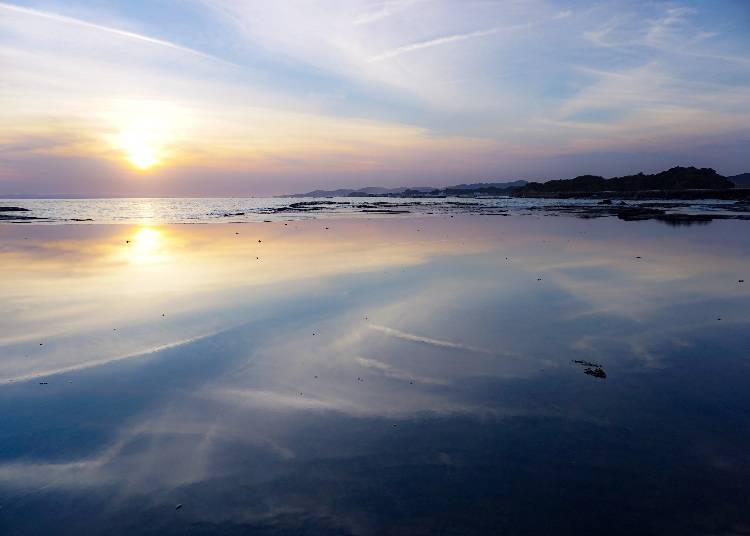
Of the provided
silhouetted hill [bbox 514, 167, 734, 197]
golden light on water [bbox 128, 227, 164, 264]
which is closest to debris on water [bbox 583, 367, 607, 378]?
golden light on water [bbox 128, 227, 164, 264]

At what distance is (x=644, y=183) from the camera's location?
15662 centimetres

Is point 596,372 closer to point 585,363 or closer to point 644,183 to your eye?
point 585,363

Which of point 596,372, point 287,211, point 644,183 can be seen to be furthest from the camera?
point 644,183

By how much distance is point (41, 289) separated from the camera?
1675 cm

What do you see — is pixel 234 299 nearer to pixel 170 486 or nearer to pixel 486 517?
pixel 170 486

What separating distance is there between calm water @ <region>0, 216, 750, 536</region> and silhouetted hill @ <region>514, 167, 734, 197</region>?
15855 centimetres

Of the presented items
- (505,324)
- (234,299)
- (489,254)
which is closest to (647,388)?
(505,324)

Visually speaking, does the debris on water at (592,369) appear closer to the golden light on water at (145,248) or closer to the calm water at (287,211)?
the golden light on water at (145,248)

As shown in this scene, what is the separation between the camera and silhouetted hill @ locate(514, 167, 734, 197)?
480 feet

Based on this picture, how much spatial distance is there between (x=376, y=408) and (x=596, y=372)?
179 inches

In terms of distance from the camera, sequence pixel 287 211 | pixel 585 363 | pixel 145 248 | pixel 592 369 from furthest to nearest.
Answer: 1. pixel 287 211
2. pixel 145 248
3. pixel 585 363
4. pixel 592 369

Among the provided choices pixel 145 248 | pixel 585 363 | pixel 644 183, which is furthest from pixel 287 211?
pixel 644 183

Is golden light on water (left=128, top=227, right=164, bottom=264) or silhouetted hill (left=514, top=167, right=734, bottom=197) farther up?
silhouetted hill (left=514, top=167, right=734, bottom=197)

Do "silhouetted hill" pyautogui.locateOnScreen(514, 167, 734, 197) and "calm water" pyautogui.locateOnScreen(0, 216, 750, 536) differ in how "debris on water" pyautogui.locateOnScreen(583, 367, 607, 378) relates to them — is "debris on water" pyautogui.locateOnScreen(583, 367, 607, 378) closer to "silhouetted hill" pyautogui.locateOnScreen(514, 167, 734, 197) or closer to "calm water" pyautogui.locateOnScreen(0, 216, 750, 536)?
"calm water" pyautogui.locateOnScreen(0, 216, 750, 536)
